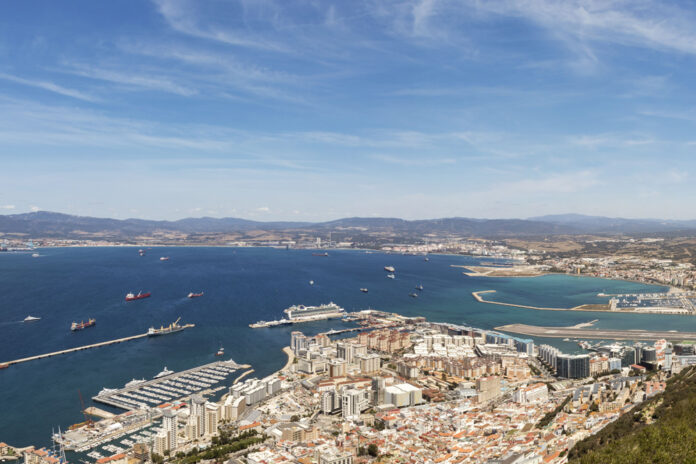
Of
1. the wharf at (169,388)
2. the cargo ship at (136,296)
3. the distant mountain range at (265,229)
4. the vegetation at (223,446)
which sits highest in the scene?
the distant mountain range at (265,229)

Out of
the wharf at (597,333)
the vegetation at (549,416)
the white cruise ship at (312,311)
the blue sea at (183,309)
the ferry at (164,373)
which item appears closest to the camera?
the vegetation at (549,416)

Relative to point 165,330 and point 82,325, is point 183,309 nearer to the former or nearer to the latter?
point 165,330

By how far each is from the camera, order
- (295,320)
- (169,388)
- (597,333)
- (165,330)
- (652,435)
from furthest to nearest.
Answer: (295,320)
(165,330)
(597,333)
(169,388)
(652,435)

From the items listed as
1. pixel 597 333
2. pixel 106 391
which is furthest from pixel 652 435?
pixel 597 333

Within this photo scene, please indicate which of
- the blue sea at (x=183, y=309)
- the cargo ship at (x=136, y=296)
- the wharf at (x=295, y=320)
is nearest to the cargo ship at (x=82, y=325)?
the blue sea at (x=183, y=309)

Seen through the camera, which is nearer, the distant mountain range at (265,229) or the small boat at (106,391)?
the small boat at (106,391)

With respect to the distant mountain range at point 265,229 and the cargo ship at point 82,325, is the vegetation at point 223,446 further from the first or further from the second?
the distant mountain range at point 265,229
